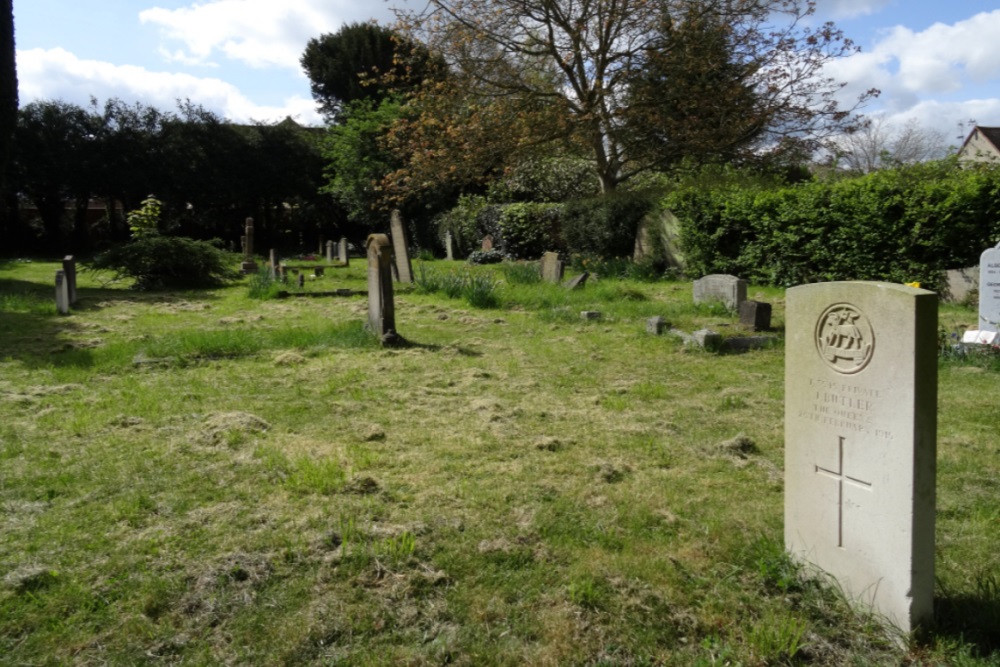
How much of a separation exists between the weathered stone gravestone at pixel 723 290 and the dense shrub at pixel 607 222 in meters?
6.65

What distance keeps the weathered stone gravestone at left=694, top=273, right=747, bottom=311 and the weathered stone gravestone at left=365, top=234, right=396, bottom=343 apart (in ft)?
16.9

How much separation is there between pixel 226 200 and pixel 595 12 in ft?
66.9

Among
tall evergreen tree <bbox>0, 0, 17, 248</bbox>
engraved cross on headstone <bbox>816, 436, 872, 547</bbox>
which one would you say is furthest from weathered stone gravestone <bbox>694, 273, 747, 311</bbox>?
tall evergreen tree <bbox>0, 0, 17, 248</bbox>

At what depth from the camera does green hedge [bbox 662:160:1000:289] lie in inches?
426

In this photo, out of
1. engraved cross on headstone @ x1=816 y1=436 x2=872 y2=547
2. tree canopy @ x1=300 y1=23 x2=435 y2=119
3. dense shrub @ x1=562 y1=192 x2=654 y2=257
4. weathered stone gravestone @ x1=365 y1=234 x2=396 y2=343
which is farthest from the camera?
tree canopy @ x1=300 y1=23 x2=435 y2=119

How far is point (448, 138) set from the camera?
65.9 ft

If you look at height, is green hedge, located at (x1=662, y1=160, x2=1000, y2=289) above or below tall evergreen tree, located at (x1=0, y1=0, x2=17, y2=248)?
below

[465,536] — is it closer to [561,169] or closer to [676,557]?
[676,557]

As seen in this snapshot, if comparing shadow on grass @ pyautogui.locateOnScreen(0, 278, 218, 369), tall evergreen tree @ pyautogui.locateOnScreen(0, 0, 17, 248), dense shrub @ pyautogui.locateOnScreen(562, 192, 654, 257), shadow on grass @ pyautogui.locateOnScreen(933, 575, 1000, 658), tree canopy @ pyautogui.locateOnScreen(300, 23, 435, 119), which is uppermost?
tree canopy @ pyautogui.locateOnScreen(300, 23, 435, 119)

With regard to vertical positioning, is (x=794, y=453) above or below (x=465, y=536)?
above

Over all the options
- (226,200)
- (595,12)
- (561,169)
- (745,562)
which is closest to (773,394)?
(745,562)

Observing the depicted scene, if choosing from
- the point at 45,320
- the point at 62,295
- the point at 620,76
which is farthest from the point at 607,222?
the point at 45,320

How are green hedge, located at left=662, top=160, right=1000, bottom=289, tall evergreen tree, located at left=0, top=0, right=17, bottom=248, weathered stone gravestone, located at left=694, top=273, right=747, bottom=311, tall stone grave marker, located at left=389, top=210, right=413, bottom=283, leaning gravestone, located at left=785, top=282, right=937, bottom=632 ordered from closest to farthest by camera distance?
leaning gravestone, located at left=785, top=282, right=937, bottom=632 < green hedge, located at left=662, top=160, right=1000, bottom=289 < weathered stone gravestone, located at left=694, top=273, right=747, bottom=311 < tall stone grave marker, located at left=389, top=210, right=413, bottom=283 < tall evergreen tree, located at left=0, top=0, right=17, bottom=248

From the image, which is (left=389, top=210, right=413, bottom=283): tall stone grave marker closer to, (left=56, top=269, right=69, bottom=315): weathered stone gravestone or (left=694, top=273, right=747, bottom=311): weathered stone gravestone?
(left=56, top=269, right=69, bottom=315): weathered stone gravestone
